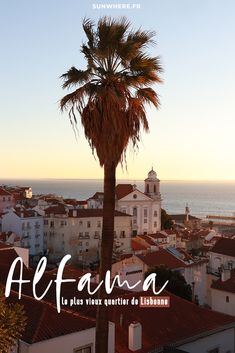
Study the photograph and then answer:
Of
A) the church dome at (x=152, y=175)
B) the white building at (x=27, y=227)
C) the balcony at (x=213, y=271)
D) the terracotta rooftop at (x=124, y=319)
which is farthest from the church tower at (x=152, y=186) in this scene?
the terracotta rooftop at (x=124, y=319)

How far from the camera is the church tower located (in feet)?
273

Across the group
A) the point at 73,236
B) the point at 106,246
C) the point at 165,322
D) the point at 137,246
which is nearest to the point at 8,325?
the point at 106,246

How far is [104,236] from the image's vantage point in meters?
9.09

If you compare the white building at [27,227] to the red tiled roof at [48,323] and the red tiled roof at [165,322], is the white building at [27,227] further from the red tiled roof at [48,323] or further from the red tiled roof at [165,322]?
the red tiled roof at [48,323]

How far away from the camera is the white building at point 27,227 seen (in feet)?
194

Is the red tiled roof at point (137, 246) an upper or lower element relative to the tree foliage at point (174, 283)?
lower

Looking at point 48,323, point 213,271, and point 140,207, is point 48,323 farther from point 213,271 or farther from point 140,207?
point 140,207

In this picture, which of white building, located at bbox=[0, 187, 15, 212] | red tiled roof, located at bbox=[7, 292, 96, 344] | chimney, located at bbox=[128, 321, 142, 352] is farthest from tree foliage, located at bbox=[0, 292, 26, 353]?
white building, located at bbox=[0, 187, 15, 212]

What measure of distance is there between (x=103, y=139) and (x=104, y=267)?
244cm

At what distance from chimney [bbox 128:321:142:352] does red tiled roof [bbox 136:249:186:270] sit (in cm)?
2120

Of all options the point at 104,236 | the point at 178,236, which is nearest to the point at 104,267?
the point at 104,236

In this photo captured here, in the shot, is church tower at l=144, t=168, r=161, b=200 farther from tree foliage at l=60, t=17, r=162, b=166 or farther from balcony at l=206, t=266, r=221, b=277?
tree foliage at l=60, t=17, r=162, b=166

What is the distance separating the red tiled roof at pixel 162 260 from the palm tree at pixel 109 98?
27.6 meters

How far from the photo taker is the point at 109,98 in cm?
882
